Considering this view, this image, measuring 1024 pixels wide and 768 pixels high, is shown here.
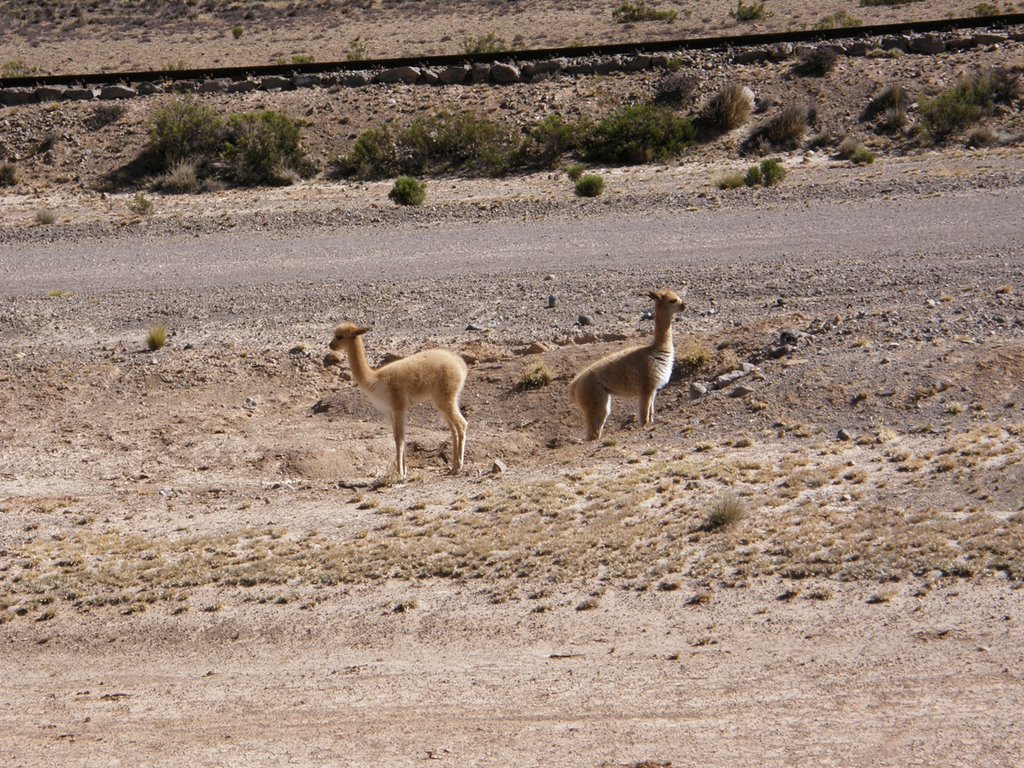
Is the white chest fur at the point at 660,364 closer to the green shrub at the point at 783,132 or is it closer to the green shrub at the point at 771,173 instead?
the green shrub at the point at 771,173

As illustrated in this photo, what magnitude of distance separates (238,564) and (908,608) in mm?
5048

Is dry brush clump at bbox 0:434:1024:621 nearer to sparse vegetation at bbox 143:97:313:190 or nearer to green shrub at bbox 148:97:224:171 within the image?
sparse vegetation at bbox 143:97:313:190

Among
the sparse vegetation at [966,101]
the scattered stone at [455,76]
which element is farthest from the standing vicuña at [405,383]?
the scattered stone at [455,76]

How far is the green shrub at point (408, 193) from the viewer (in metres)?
25.4

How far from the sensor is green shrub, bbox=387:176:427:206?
25391 millimetres

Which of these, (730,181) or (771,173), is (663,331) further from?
(771,173)

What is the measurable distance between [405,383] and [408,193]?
43.4 feet

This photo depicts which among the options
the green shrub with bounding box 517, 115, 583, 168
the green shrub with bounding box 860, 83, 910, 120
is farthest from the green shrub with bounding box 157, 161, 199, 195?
the green shrub with bounding box 860, 83, 910, 120

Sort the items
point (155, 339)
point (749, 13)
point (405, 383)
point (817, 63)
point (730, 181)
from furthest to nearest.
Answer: point (749, 13)
point (817, 63)
point (730, 181)
point (155, 339)
point (405, 383)

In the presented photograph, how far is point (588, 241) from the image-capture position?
21.6m

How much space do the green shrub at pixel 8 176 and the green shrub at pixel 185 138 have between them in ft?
10.5

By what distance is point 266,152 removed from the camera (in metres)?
29.5

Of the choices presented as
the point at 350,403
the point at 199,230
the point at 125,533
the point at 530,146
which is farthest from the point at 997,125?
the point at 125,533

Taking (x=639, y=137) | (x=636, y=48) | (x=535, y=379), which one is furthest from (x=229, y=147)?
(x=535, y=379)
